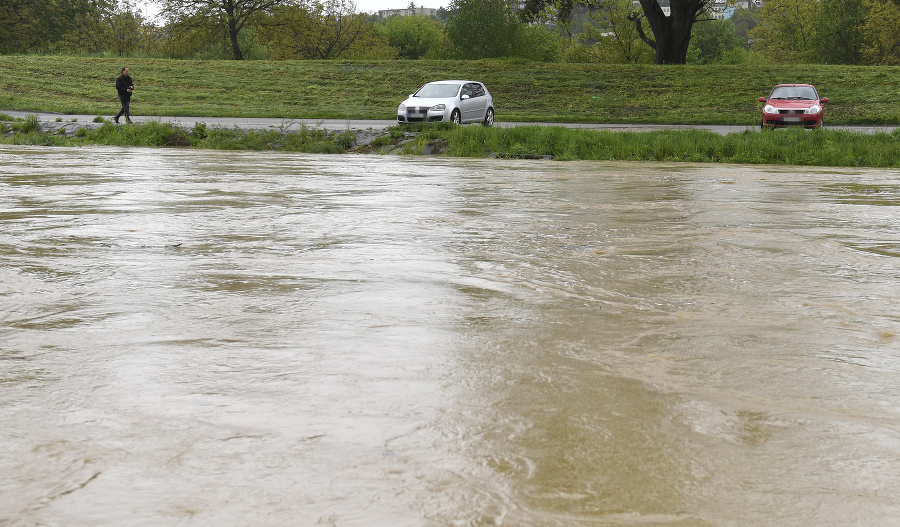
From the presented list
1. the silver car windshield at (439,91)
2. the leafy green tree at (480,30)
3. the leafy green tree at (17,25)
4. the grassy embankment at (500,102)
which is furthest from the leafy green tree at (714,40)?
the silver car windshield at (439,91)

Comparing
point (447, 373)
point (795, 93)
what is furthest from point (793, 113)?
point (447, 373)

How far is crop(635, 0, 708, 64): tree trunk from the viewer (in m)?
38.2

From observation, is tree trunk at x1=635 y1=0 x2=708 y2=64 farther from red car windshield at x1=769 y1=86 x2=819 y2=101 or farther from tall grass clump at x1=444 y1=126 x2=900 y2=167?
tall grass clump at x1=444 y1=126 x2=900 y2=167

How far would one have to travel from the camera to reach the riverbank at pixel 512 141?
16016 millimetres

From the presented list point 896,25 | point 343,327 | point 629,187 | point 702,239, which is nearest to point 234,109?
point 629,187

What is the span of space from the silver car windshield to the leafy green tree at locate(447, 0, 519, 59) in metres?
40.0

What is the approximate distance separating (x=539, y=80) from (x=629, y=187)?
24.9 meters

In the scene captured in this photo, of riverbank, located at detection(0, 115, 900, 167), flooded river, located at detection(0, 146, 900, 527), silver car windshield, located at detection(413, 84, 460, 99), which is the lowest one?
flooded river, located at detection(0, 146, 900, 527)

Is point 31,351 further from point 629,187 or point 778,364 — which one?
point 629,187

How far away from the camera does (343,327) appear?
13.9 ft

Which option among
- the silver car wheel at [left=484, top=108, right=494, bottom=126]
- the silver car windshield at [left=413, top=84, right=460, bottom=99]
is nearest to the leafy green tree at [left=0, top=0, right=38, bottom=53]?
the silver car windshield at [left=413, top=84, right=460, bottom=99]

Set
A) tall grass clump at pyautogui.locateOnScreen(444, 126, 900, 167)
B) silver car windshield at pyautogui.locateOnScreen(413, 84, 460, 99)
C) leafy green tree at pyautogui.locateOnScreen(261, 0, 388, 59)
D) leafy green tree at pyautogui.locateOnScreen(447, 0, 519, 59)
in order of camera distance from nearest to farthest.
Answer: tall grass clump at pyautogui.locateOnScreen(444, 126, 900, 167) < silver car windshield at pyautogui.locateOnScreen(413, 84, 460, 99) < leafy green tree at pyautogui.locateOnScreen(447, 0, 519, 59) < leafy green tree at pyautogui.locateOnScreen(261, 0, 388, 59)

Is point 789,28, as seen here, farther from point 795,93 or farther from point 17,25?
point 795,93

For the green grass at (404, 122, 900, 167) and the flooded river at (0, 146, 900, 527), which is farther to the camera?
the green grass at (404, 122, 900, 167)
